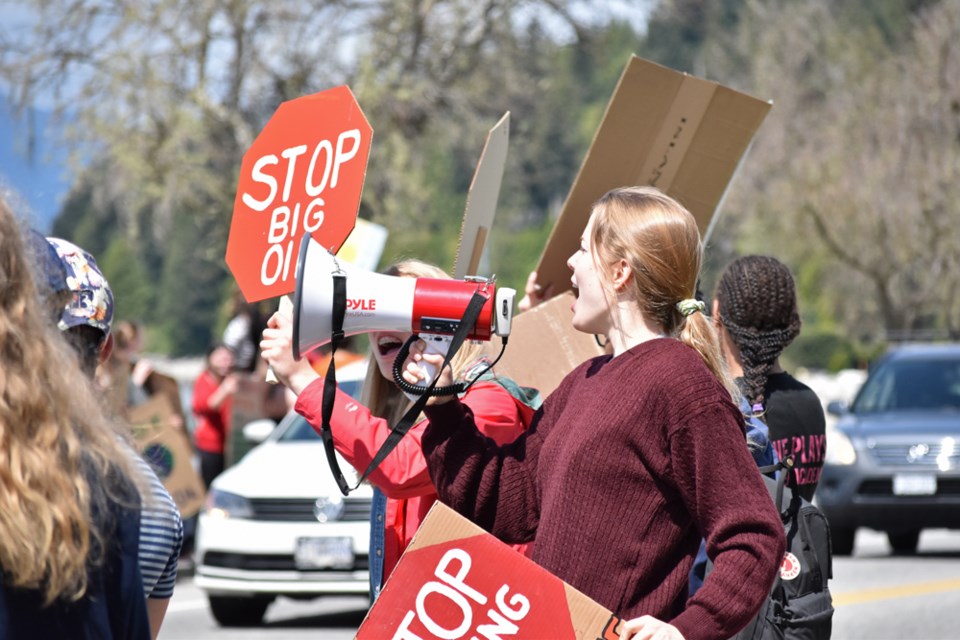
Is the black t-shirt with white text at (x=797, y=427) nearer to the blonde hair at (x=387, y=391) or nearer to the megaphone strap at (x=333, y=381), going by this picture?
the blonde hair at (x=387, y=391)

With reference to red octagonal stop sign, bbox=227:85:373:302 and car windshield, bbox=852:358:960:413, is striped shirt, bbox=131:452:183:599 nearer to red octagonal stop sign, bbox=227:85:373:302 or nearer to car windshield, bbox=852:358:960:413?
red octagonal stop sign, bbox=227:85:373:302

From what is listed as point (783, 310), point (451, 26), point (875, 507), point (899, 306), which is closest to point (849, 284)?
point (899, 306)

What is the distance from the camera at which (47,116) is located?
721 inches

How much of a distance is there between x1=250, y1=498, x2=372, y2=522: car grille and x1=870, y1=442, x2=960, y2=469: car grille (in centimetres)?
480

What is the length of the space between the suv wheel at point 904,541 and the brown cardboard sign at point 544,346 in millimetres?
9356

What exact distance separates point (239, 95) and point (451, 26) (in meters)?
2.67

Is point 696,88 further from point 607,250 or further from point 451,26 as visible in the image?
point 451,26

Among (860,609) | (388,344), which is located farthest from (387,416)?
(860,609)

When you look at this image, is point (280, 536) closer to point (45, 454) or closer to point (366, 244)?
point (366, 244)

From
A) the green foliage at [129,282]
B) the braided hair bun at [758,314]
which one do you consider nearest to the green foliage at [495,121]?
the braided hair bun at [758,314]

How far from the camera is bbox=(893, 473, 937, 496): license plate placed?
11648 millimetres

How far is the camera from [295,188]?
335cm

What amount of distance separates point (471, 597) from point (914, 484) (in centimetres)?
962

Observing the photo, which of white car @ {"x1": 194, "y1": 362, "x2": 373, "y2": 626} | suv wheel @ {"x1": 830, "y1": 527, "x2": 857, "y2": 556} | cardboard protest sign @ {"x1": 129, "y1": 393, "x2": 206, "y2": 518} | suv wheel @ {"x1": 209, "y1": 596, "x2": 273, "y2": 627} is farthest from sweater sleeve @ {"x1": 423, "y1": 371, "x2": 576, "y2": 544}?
suv wheel @ {"x1": 830, "y1": 527, "x2": 857, "y2": 556}
